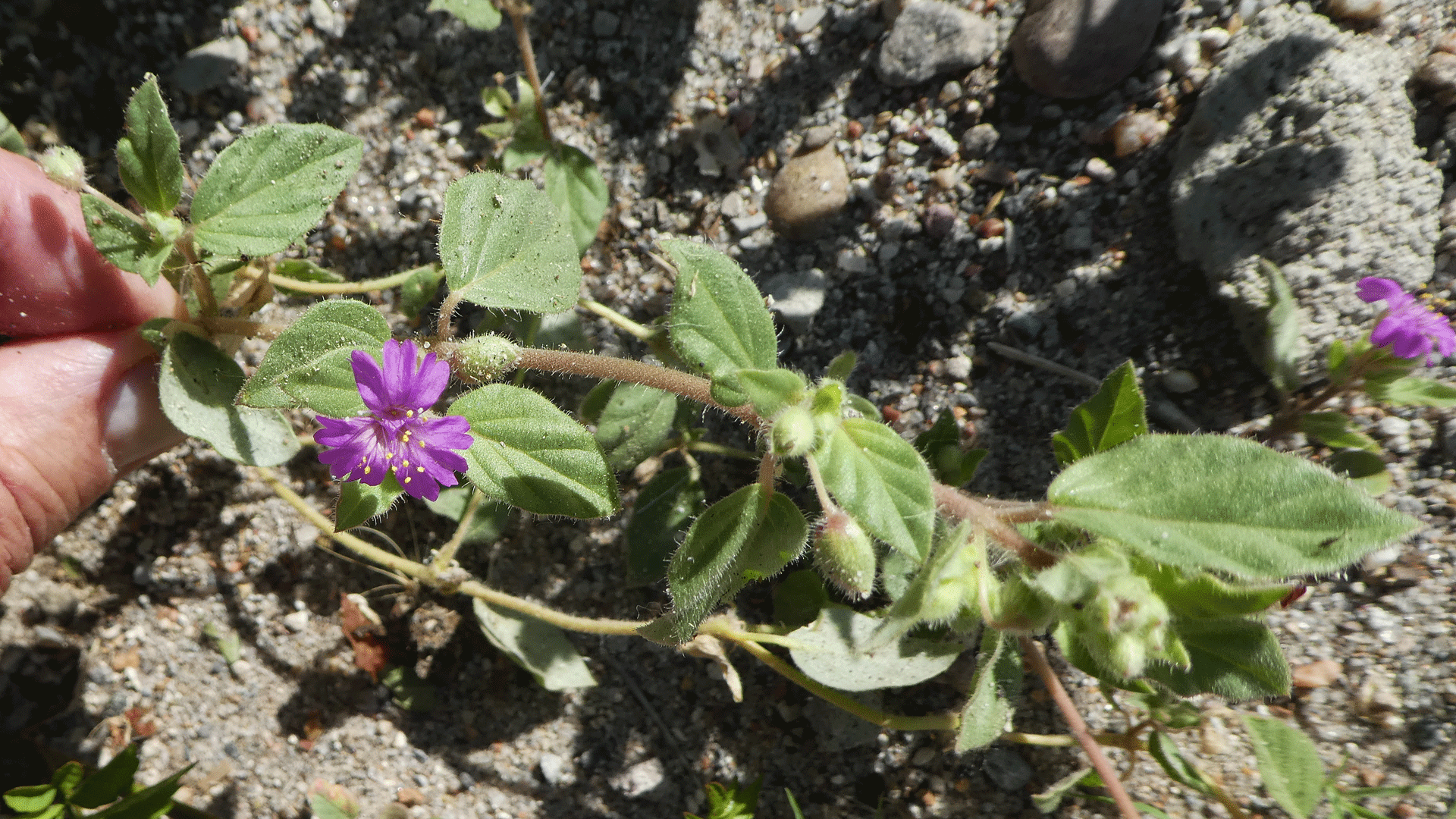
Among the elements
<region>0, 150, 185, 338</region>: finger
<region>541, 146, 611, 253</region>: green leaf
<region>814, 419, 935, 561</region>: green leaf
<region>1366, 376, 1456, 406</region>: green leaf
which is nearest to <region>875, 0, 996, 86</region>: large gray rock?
<region>541, 146, 611, 253</region>: green leaf

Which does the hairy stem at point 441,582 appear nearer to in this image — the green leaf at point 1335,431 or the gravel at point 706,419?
the gravel at point 706,419

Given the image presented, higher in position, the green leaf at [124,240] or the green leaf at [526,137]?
the green leaf at [526,137]

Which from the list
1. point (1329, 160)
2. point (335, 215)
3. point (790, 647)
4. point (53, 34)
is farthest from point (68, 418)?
point (1329, 160)

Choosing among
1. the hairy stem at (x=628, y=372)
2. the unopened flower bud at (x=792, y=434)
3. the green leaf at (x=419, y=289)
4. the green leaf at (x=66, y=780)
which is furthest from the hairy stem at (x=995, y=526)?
the green leaf at (x=66, y=780)

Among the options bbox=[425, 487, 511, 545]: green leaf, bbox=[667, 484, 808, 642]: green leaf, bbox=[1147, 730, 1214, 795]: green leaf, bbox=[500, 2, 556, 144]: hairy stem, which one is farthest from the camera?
bbox=[425, 487, 511, 545]: green leaf

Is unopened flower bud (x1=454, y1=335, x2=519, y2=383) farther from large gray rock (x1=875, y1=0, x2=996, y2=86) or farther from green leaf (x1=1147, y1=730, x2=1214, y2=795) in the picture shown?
green leaf (x1=1147, y1=730, x2=1214, y2=795)

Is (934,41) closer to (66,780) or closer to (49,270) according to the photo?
(49,270)

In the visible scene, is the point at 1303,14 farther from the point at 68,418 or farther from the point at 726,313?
the point at 68,418
